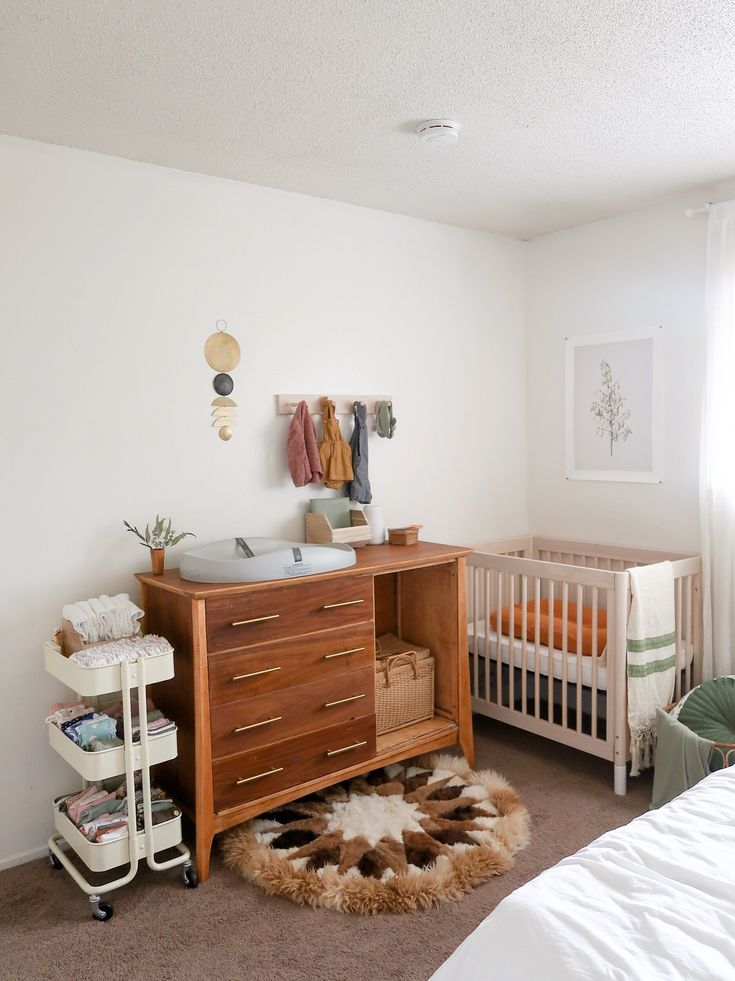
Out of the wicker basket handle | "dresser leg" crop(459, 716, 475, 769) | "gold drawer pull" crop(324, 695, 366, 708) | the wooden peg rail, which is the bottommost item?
"dresser leg" crop(459, 716, 475, 769)

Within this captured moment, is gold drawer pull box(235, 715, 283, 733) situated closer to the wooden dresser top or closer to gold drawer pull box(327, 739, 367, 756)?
gold drawer pull box(327, 739, 367, 756)

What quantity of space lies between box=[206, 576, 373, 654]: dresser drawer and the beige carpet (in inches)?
30.5

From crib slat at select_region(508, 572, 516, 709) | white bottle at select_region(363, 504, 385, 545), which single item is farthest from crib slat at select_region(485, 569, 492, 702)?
white bottle at select_region(363, 504, 385, 545)

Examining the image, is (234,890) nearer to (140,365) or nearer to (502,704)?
(502,704)

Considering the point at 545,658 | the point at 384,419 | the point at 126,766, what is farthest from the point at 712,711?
the point at 126,766

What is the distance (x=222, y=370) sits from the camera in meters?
3.07

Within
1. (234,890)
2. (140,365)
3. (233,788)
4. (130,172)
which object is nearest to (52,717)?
(233,788)

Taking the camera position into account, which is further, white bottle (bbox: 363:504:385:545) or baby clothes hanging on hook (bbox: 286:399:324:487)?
white bottle (bbox: 363:504:385:545)

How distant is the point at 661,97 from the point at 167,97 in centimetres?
149

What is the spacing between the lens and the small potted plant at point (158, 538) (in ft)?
9.14

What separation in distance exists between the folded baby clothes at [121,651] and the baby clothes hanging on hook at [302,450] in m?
0.94

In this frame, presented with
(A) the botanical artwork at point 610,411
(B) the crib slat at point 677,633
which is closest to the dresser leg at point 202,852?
(B) the crib slat at point 677,633

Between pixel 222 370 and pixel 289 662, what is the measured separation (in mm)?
1180

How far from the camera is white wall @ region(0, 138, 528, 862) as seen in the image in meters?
2.63
